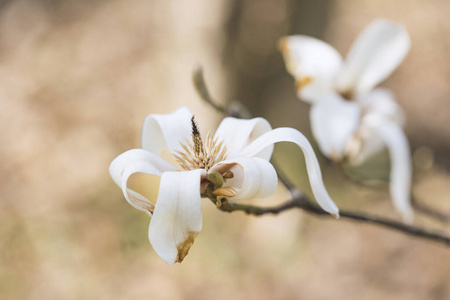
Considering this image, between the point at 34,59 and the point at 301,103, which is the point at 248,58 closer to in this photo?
the point at 301,103

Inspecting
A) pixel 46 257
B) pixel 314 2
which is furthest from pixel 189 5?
pixel 46 257

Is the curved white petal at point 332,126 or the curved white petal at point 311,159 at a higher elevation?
the curved white petal at point 311,159

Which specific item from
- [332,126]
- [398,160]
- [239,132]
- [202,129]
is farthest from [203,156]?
[202,129]

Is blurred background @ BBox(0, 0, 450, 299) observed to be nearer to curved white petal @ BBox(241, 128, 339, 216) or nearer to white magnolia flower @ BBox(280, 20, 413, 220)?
white magnolia flower @ BBox(280, 20, 413, 220)

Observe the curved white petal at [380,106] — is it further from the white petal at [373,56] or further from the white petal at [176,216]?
the white petal at [176,216]

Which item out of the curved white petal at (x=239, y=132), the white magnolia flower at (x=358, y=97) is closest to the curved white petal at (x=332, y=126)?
the white magnolia flower at (x=358, y=97)

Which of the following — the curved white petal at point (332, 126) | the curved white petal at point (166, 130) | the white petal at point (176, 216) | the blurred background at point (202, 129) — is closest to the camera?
the white petal at point (176, 216)

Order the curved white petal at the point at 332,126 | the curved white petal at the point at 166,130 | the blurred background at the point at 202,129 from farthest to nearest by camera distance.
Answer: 1. the blurred background at the point at 202,129
2. the curved white petal at the point at 332,126
3. the curved white petal at the point at 166,130
